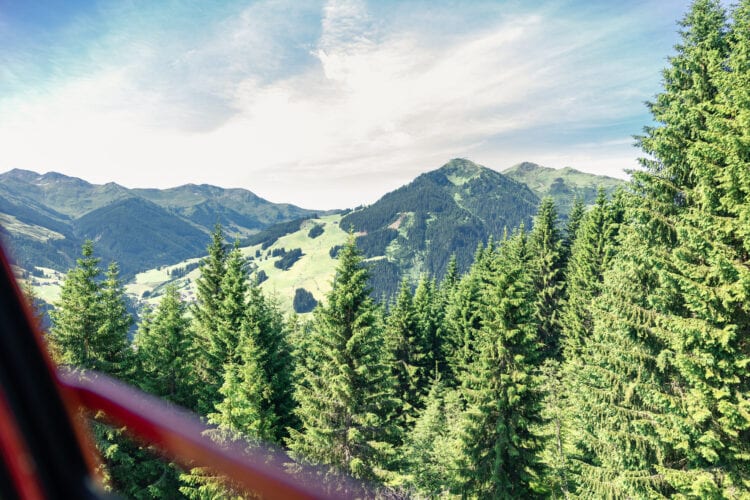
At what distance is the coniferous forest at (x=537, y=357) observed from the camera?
938cm

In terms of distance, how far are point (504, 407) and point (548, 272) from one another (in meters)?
24.5

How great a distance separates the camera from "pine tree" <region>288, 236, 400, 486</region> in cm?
1566

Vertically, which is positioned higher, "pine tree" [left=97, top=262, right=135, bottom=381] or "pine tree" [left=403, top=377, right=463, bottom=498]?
"pine tree" [left=97, top=262, right=135, bottom=381]

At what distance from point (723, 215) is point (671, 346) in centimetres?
382

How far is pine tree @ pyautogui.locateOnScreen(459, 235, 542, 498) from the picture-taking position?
1538 centimetres

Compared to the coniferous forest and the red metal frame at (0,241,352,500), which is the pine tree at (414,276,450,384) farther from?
the red metal frame at (0,241,352,500)

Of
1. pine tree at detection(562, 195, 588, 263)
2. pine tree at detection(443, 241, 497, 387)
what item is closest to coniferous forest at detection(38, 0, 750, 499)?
pine tree at detection(443, 241, 497, 387)

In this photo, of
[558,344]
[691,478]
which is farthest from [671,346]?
[558,344]

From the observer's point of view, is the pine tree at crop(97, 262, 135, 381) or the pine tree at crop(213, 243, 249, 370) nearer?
the pine tree at crop(97, 262, 135, 381)

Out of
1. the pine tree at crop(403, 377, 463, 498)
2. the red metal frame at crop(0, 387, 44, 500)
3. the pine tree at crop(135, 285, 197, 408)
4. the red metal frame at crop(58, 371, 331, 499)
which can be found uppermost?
the red metal frame at crop(0, 387, 44, 500)

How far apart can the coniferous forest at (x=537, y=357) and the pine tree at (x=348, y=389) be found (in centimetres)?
8

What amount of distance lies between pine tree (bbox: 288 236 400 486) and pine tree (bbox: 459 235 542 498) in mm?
3840

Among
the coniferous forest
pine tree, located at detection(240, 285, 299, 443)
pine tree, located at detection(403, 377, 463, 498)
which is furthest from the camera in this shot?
pine tree, located at detection(403, 377, 463, 498)

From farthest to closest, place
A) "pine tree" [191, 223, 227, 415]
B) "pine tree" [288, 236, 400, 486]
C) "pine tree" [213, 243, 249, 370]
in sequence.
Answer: "pine tree" [191, 223, 227, 415] → "pine tree" [213, 243, 249, 370] → "pine tree" [288, 236, 400, 486]
